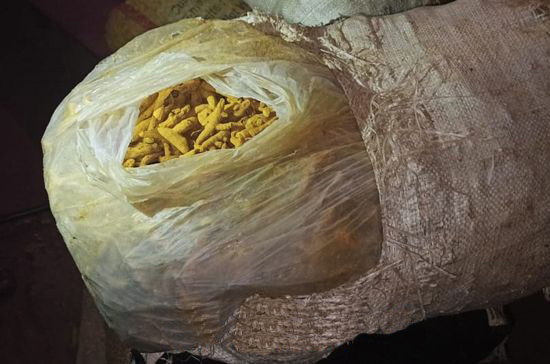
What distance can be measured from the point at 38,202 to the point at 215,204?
127cm

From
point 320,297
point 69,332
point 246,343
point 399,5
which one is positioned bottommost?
point 69,332

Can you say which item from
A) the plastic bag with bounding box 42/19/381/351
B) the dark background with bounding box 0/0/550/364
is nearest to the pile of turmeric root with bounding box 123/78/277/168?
the plastic bag with bounding box 42/19/381/351

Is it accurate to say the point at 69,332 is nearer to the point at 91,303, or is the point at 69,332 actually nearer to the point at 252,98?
the point at 91,303

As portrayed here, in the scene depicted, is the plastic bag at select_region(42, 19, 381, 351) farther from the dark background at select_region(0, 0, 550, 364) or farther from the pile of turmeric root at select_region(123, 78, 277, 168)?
the dark background at select_region(0, 0, 550, 364)

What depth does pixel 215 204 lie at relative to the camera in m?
0.83

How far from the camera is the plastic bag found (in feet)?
2.73

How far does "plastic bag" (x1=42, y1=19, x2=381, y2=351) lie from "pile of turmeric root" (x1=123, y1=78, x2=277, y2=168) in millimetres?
44

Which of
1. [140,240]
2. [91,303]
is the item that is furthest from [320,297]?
[91,303]

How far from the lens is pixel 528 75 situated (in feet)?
3.08

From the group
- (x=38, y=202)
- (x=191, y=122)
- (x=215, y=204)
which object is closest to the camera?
(x=215, y=204)

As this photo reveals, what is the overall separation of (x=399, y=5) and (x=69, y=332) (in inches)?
55.3

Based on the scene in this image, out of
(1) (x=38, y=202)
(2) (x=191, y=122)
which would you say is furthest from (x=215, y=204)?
(1) (x=38, y=202)

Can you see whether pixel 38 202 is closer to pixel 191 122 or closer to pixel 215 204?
pixel 191 122

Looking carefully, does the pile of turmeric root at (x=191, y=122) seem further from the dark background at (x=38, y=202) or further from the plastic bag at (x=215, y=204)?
the dark background at (x=38, y=202)
